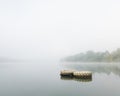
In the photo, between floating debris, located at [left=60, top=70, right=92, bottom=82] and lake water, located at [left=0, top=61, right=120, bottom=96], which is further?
floating debris, located at [left=60, top=70, right=92, bottom=82]

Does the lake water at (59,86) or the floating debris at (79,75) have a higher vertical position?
the floating debris at (79,75)

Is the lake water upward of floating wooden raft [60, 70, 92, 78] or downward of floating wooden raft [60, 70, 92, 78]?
downward

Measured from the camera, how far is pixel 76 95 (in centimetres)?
3591

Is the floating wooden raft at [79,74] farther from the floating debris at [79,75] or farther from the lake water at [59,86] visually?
the lake water at [59,86]

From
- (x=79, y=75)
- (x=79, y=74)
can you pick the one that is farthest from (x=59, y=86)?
(x=79, y=74)

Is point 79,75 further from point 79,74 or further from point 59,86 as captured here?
point 59,86

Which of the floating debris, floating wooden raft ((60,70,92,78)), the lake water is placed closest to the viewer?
the lake water

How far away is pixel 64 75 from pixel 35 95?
121 feet

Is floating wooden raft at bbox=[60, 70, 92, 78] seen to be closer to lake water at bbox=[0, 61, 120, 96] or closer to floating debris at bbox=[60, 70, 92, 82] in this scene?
floating debris at bbox=[60, 70, 92, 82]

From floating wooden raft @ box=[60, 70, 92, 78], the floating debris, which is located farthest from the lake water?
floating wooden raft @ box=[60, 70, 92, 78]

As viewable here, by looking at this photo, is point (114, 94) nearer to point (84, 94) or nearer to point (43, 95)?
point (84, 94)

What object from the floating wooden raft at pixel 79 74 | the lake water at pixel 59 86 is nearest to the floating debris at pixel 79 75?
the floating wooden raft at pixel 79 74

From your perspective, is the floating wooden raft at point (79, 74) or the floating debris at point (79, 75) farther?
the floating wooden raft at point (79, 74)

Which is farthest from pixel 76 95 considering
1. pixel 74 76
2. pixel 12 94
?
pixel 74 76
